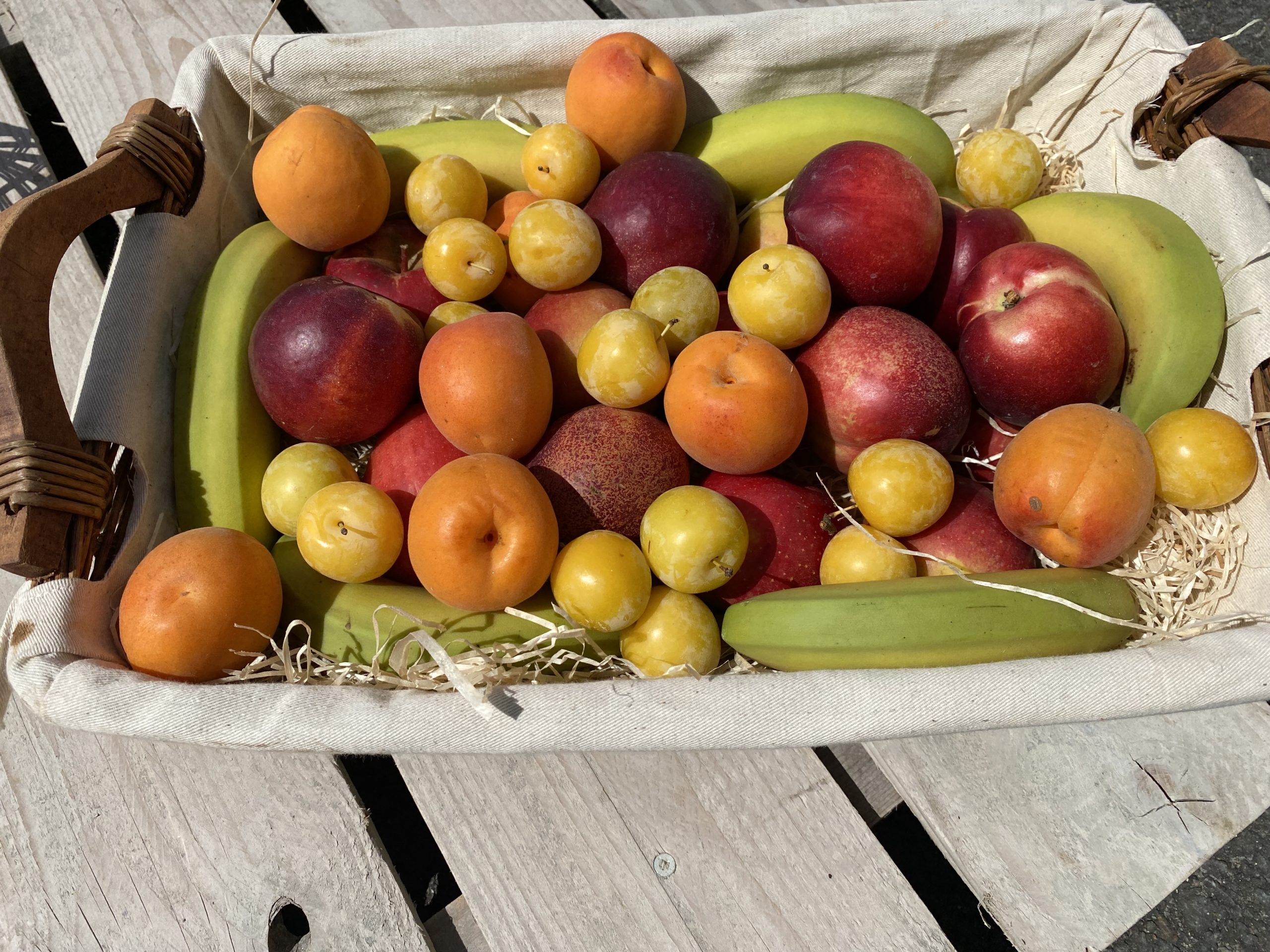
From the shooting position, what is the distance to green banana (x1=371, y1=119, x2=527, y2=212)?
53.9 inches

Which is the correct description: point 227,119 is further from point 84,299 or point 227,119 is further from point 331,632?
point 331,632

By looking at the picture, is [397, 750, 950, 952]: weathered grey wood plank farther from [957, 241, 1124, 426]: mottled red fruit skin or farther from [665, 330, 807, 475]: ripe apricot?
[957, 241, 1124, 426]: mottled red fruit skin

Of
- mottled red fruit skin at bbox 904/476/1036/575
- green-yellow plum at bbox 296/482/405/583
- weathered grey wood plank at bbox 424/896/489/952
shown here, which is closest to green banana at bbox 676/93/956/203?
mottled red fruit skin at bbox 904/476/1036/575

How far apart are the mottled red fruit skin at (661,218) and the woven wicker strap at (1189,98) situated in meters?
0.77

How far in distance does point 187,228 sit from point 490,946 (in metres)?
1.20

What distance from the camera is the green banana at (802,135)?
138 centimetres

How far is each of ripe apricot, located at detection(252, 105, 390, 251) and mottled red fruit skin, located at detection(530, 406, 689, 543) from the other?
0.49 meters

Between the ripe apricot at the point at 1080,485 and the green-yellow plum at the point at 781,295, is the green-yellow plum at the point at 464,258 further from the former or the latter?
the ripe apricot at the point at 1080,485

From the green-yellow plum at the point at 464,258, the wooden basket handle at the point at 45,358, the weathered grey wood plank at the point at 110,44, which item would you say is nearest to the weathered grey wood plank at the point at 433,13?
the weathered grey wood plank at the point at 110,44

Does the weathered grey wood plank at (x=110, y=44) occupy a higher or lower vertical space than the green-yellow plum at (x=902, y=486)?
higher

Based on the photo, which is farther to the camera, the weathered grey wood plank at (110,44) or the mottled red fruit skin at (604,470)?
the weathered grey wood plank at (110,44)

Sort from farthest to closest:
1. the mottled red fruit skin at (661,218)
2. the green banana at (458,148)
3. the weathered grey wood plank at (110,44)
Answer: the weathered grey wood plank at (110,44) → the green banana at (458,148) → the mottled red fruit skin at (661,218)

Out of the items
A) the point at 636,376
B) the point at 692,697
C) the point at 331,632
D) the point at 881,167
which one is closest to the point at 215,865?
the point at 331,632

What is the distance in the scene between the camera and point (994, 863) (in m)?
1.07
